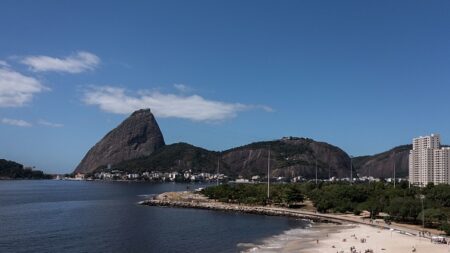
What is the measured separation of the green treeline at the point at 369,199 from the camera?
85562mm

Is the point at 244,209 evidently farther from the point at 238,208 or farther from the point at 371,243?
the point at 371,243

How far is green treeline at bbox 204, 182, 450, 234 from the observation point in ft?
281

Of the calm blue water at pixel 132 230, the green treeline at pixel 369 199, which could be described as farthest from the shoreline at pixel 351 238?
the calm blue water at pixel 132 230

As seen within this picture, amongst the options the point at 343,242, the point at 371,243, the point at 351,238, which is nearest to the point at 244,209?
the point at 351,238

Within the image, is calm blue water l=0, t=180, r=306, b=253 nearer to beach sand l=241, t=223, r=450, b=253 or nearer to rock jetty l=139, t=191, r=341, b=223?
beach sand l=241, t=223, r=450, b=253

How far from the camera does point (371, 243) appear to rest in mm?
62406

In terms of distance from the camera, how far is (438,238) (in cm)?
6278

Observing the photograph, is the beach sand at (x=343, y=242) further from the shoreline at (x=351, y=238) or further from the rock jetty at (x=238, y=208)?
the rock jetty at (x=238, y=208)

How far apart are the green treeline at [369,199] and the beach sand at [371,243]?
8790mm

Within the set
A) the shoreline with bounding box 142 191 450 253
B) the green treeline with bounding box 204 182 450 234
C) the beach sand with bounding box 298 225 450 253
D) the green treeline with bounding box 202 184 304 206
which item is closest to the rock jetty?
the shoreline with bounding box 142 191 450 253

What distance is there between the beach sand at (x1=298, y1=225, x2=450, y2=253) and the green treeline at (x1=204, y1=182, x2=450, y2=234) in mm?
8790

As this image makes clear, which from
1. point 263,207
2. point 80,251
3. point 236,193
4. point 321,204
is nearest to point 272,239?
point 80,251

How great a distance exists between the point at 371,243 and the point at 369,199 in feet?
154

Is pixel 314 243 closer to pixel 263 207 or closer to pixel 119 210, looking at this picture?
pixel 263 207
